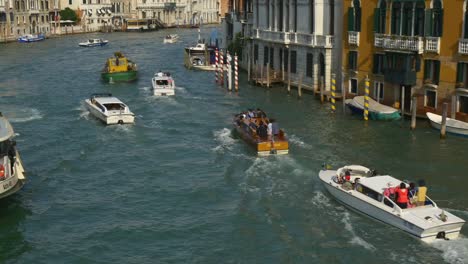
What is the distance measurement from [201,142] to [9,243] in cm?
1541

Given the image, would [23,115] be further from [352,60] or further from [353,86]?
[352,60]

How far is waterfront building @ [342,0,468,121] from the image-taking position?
38031 millimetres

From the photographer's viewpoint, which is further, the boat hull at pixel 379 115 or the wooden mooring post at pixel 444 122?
the boat hull at pixel 379 115

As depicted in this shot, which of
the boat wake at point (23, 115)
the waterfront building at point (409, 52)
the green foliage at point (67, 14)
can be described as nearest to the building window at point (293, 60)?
the waterfront building at point (409, 52)

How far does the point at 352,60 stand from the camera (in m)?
46.6

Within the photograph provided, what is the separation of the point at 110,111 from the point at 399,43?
18114mm

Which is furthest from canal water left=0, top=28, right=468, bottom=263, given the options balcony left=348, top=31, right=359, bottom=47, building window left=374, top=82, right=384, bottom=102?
balcony left=348, top=31, right=359, bottom=47

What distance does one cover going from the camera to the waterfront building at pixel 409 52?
3803 centimetres

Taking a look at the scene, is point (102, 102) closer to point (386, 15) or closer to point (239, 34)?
point (386, 15)

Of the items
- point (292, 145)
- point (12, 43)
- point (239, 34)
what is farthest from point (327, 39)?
point (12, 43)

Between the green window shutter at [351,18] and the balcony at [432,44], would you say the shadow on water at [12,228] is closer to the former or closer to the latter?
the balcony at [432,44]

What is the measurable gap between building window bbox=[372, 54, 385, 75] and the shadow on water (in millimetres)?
24744

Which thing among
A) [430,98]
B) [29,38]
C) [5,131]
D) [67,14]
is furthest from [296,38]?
[67,14]

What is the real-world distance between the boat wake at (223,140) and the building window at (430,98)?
11834 millimetres
